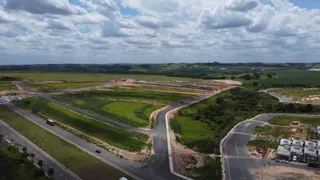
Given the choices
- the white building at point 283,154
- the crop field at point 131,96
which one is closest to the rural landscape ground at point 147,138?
the white building at point 283,154

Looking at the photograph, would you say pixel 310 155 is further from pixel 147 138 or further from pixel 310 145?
pixel 147 138

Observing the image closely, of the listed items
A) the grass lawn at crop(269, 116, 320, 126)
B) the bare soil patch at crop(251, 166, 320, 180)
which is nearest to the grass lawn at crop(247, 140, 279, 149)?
the bare soil patch at crop(251, 166, 320, 180)

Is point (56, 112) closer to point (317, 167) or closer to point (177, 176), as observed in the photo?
point (177, 176)

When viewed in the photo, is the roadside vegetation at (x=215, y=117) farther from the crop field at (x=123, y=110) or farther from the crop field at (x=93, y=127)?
the crop field at (x=93, y=127)

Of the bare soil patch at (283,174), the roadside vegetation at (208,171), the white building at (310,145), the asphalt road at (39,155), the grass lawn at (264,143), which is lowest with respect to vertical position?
the bare soil patch at (283,174)

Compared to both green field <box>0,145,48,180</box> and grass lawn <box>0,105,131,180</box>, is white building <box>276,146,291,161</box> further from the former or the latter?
green field <box>0,145,48,180</box>

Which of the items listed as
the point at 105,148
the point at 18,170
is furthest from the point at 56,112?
the point at 18,170
